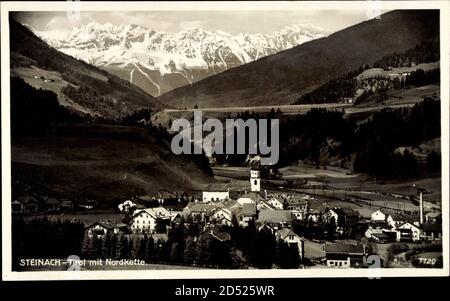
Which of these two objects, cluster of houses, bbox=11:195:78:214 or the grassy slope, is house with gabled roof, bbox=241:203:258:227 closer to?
the grassy slope

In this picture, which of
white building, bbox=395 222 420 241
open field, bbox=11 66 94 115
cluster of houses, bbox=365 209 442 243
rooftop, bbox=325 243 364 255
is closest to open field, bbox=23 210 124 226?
open field, bbox=11 66 94 115

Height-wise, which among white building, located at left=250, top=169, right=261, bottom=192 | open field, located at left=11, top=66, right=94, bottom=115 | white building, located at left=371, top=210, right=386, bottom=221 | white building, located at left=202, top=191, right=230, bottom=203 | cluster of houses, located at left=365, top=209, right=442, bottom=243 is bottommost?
cluster of houses, located at left=365, top=209, right=442, bottom=243

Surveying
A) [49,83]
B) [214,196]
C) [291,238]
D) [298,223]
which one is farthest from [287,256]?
[49,83]

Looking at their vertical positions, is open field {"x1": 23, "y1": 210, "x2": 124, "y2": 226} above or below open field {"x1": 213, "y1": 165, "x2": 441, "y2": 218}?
below

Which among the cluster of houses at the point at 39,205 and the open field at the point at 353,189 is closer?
the cluster of houses at the point at 39,205

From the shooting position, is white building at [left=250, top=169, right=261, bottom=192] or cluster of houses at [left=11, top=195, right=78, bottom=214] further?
white building at [left=250, top=169, right=261, bottom=192]

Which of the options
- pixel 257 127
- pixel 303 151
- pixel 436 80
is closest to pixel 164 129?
pixel 257 127

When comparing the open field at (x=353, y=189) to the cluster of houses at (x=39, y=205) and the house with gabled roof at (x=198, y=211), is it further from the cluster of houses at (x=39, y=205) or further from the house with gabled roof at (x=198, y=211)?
the cluster of houses at (x=39, y=205)

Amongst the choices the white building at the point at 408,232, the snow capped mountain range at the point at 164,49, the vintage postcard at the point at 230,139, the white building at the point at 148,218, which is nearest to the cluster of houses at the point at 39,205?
the vintage postcard at the point at 230,139
